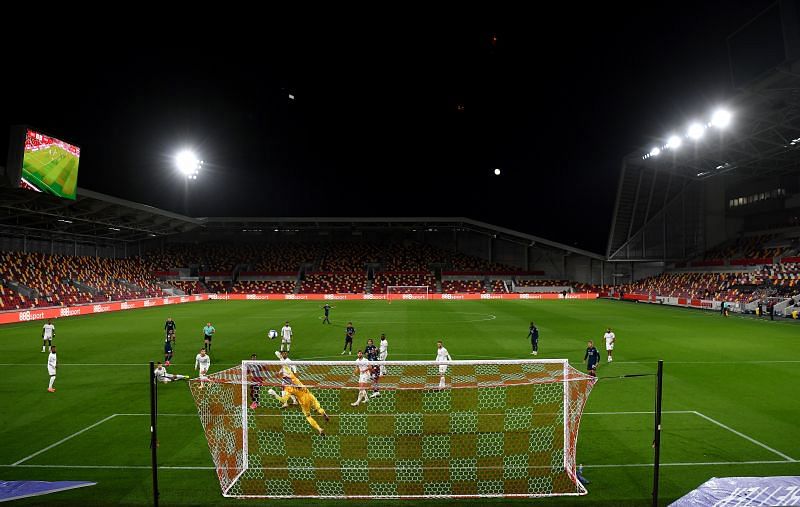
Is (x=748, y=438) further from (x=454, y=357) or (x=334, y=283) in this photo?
(x=334, y=283)

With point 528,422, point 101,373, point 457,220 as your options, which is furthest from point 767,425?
point 457,220

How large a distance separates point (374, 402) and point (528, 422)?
3753 mm

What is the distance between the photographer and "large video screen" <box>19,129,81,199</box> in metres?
30.0

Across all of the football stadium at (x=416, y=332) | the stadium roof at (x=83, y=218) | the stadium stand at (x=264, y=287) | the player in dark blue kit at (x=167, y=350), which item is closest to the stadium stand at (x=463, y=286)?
the football stadium at (x=416, y=332)

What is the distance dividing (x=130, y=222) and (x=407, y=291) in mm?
33178

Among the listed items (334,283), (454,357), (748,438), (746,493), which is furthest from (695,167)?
(746,493)

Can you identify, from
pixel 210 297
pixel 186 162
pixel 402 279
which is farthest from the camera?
pixel 402 279

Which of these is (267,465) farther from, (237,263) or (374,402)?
(237,263)

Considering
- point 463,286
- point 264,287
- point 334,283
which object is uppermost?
point 334,283

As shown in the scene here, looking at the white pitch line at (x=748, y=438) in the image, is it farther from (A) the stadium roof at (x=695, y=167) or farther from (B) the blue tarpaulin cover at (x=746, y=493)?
(A) the stadium roof at (x=695, y=167)

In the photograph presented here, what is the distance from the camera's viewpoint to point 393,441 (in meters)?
9.91

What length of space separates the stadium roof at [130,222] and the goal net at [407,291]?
31.4 ft

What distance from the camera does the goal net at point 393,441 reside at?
8008 mm

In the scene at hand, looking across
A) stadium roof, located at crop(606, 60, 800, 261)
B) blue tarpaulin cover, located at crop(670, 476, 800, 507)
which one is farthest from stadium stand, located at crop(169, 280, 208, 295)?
blue tarpaulin cover, located at crop(670, 476, 800, 507)
